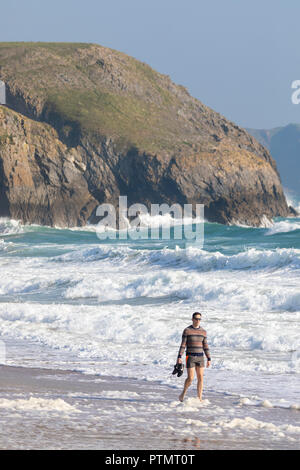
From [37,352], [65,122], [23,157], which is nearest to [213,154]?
[65,122]

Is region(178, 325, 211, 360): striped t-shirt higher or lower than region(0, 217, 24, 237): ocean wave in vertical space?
lower

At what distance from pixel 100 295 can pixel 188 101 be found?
94.7m

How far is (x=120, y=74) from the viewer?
112m

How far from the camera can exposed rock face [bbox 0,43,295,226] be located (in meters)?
79.4

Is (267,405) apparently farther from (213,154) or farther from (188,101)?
(188,101)

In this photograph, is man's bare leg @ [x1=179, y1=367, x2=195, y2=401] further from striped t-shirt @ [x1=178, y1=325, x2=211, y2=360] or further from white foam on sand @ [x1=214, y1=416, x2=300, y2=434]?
white foam on sand @ [x1=214, y1=416, x2=300, y2=434]

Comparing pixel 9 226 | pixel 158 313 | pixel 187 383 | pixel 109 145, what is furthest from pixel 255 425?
pixel 109 145

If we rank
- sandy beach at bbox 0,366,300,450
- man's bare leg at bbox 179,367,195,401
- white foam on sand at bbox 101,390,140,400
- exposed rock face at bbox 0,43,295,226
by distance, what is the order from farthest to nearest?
exposed rock face at bbox 0,43,295,226 < white foam on sand at bbox 101,390,140,400 < man's bare leg at bbox 179,367,195,401 < sandy beach at bbox 0,366,300,450

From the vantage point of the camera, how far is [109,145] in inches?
3659

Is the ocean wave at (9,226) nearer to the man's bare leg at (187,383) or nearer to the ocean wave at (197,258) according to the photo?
the ocean wave at (197,258)

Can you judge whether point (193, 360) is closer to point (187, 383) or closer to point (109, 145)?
point (187, 383)

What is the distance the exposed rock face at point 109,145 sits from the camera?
260ft

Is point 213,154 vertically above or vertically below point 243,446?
above

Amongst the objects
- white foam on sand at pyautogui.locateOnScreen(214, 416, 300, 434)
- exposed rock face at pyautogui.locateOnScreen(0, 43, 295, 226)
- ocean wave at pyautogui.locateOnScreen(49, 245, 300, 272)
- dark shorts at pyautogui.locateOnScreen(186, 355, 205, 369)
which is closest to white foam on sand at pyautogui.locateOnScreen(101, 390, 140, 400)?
dark shorts at pyautogui.locateOnScreen(186, 355, 205, 369)
